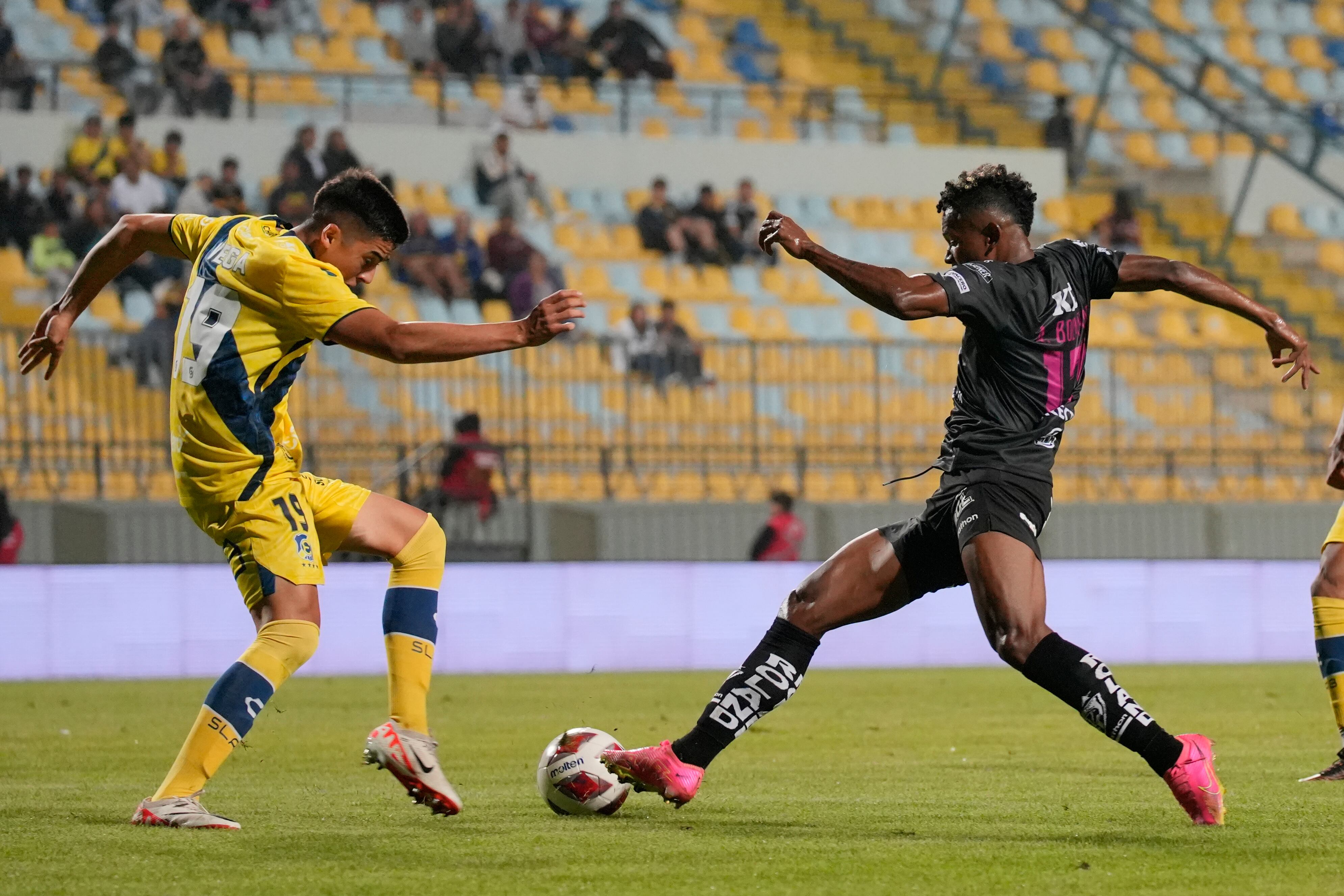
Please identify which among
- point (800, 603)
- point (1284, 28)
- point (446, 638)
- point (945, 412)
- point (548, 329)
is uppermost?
point (1284, 28)

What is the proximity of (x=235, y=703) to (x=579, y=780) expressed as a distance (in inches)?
44.4

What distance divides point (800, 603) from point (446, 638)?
28.7 feet

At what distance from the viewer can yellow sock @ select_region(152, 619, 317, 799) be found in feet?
18.7

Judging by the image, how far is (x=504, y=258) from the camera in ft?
65.3

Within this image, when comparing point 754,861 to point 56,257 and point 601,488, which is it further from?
point 56,257

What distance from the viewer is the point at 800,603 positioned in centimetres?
633

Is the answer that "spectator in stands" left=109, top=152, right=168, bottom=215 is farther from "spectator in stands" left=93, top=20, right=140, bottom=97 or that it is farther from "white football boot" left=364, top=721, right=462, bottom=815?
"white football boot" left=364, top=721, right=462, bottom=815

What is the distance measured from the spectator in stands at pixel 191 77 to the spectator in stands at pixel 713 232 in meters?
5.25

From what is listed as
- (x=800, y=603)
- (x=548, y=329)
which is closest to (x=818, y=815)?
(x=800, y=603)

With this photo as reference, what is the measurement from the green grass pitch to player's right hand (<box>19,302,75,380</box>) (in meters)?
1.49

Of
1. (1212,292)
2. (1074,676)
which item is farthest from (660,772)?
(1212,292)

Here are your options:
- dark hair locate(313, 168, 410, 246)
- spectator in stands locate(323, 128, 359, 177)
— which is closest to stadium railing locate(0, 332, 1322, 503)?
spectator in stands locate(323, 128, 359, 177)

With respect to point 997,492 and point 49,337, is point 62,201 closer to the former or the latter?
point 49,337

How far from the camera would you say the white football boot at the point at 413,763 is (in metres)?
5.72
